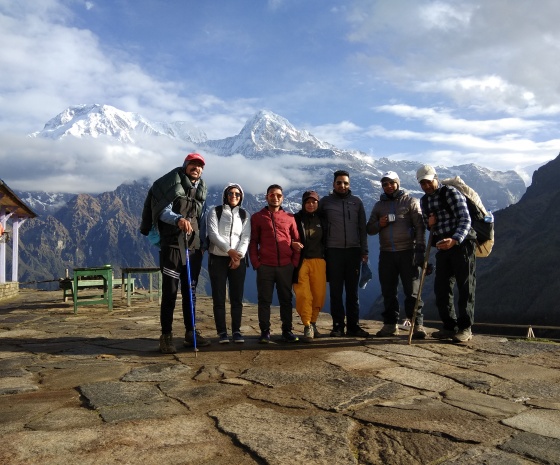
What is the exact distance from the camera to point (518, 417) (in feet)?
10.7

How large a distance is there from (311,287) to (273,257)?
743 mm

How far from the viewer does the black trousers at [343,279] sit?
6.83 m

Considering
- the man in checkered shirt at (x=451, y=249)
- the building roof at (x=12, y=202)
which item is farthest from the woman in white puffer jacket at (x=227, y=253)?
the building roof at (x=12, y=202)

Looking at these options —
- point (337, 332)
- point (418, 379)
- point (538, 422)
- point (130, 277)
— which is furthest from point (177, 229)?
point (130, 277)

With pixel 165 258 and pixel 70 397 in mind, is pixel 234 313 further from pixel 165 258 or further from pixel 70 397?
pixel 70 397

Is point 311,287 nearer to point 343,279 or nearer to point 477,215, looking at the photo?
point 343,279

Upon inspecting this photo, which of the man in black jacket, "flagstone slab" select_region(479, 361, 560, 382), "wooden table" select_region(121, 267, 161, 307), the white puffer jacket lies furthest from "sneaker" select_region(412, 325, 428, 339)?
"wooden table" select_region(121, 267, 161, 307)

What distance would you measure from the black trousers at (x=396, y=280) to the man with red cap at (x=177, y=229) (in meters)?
2.53

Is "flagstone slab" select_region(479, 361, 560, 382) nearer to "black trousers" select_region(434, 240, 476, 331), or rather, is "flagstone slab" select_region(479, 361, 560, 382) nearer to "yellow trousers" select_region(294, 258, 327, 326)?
"black trousers" select_region(434, 240, 476, 331)

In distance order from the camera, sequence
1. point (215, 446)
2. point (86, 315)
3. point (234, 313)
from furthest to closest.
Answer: point (86, 315), point (234, 313), point (215, 446)

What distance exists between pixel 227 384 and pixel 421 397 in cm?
155

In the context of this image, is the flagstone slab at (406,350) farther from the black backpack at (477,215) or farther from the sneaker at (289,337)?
the black backpack at (477,215)

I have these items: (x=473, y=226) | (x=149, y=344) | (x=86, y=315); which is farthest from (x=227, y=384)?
(x=86, y=315)

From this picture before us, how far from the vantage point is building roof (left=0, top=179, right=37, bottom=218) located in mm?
21844
